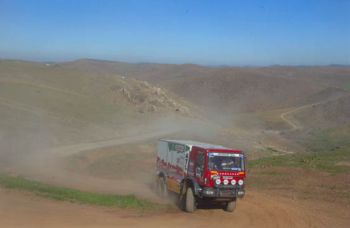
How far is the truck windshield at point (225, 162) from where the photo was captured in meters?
21.3

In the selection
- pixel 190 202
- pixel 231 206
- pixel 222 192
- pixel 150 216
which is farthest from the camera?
pixel 231 206

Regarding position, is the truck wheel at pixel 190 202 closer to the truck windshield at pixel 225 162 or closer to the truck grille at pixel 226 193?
the truck grille at pixel 226 193

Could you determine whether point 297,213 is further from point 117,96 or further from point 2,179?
point 117,96

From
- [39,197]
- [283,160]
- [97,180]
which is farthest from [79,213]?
[283,160]

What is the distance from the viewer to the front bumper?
68.7ft

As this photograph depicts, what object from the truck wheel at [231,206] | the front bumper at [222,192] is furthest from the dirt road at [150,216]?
the front bumper at [222,192]

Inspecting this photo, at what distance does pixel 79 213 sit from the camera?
65.4 ft

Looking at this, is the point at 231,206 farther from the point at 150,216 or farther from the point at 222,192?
the point at 150,216

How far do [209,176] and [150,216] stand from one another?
2755 mm

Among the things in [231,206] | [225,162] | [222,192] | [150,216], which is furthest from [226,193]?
[150,216]

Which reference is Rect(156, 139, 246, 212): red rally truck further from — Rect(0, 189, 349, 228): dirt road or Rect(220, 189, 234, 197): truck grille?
Rect(0, 189, 349, 228): dirt road

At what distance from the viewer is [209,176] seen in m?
21.0

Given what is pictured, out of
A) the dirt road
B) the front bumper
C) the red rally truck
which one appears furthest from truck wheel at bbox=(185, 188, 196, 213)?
the front bumper

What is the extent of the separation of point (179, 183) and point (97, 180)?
30.9 feet
